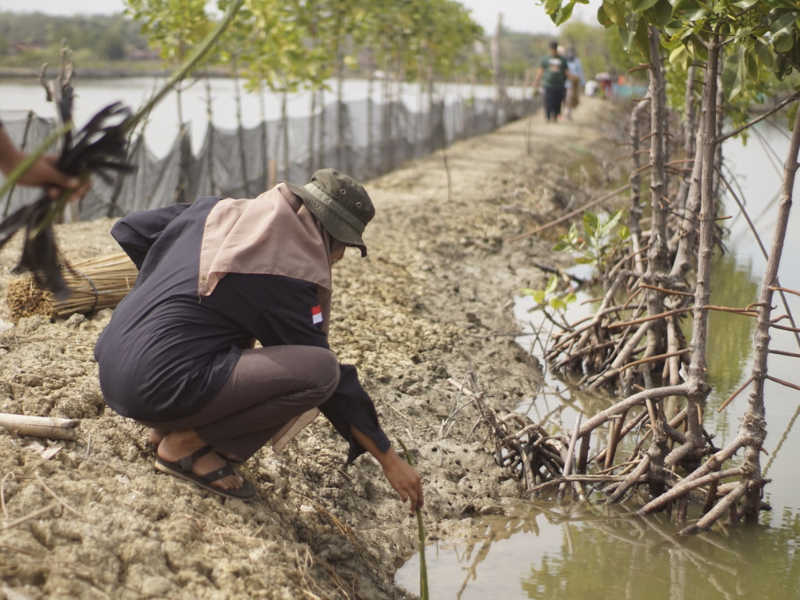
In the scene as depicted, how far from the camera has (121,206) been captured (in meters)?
8.88

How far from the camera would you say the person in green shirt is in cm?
→ 1773

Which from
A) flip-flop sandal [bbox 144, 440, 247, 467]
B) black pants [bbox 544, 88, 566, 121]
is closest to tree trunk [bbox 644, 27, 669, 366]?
flip-flop sandal [bbox 144, 440, 247, 467]

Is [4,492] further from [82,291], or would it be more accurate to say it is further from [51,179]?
[82,291]

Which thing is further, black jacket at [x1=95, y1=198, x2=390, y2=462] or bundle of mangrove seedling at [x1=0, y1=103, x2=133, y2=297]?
black jacket at [x1=95, y1=198, x2=390, y2=462]

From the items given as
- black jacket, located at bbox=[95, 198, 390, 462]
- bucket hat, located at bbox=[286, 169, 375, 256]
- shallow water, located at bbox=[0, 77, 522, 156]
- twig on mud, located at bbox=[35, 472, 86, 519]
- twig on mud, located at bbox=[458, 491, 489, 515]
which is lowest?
twig on mud, located at bbox=[458, 491, 489, 515]

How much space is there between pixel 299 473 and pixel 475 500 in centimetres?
99

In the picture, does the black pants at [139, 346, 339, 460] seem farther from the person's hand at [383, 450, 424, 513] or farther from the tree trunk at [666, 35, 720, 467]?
the tree trunk at [666, 35, 720, 467]

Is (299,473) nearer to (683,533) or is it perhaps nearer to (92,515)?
(92,515)

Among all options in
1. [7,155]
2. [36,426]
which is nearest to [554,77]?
[36,426]

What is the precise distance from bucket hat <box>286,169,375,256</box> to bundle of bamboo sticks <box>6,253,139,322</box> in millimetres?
2206

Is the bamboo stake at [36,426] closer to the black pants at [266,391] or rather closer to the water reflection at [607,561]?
the black pants at [266,391]

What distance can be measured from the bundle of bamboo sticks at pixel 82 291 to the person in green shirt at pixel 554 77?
1439cm

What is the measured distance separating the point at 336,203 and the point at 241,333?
0.55 meters

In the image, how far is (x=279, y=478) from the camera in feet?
10.7
